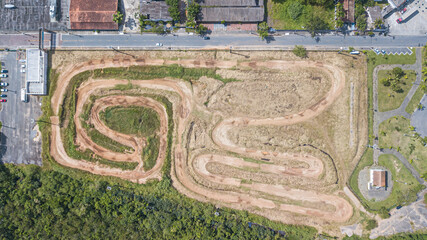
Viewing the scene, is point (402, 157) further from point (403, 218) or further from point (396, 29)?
point (396, 29)

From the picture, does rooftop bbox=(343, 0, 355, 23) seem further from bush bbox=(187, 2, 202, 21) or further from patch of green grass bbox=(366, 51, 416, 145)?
bush bbox=(187, 2, 202, 21)

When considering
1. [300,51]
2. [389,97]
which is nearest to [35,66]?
[300,51]

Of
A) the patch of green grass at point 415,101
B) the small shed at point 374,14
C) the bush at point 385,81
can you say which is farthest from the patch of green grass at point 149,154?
the patch of green grass at point 415,101

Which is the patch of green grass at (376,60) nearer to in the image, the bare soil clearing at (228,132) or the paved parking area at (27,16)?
the bare soil clearing at (228,132)

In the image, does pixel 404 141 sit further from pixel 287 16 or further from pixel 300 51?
pixel 287 16

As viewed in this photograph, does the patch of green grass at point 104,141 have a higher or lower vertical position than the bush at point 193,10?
lower

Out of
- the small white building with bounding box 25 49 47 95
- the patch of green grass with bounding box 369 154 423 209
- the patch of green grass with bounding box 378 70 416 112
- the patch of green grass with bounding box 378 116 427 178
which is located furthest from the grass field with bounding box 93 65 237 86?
the patch of green grass with bounding box 369 154 423 209
